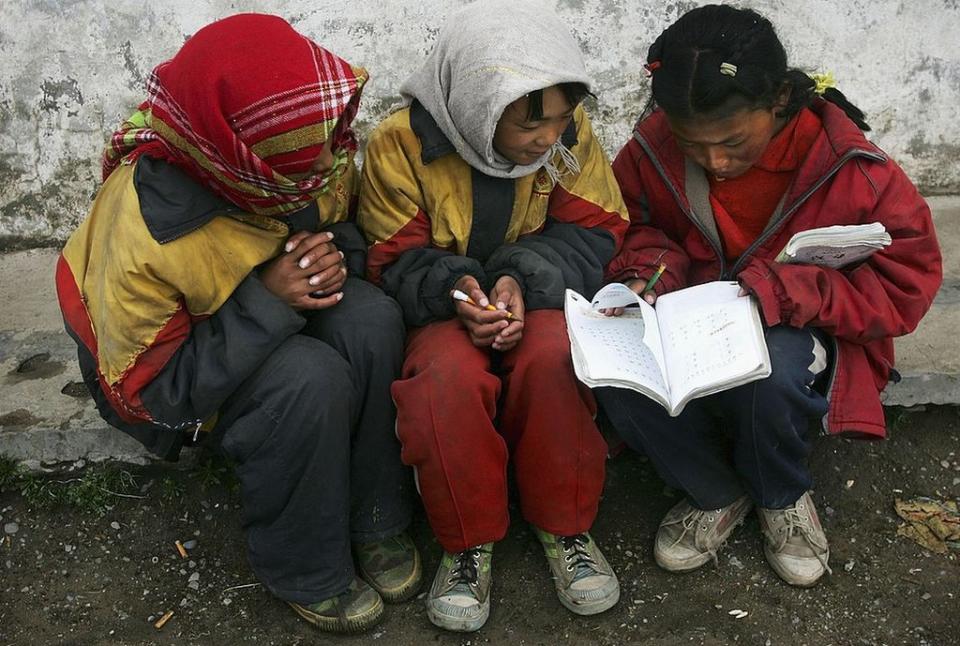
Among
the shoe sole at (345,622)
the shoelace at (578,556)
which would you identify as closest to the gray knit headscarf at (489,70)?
the shoelace at (578,556)

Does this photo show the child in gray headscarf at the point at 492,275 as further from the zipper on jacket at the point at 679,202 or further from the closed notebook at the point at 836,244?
the closed notebook at the point at 836,244

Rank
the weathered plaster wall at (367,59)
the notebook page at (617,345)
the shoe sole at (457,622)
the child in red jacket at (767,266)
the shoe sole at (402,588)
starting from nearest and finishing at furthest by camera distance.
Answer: the notebook page at (617,345) < the child in red jacket at (767,266) < the shoe sole at (457,622) < the shoe sole at (402,588) < the weathered plaster wall at (367,59)

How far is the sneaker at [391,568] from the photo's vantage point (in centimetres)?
266

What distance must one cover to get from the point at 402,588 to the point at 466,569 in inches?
7.5

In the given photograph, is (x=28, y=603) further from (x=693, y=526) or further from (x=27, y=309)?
(x=693, y=526)

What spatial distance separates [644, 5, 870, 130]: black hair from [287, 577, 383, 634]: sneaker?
1501mm

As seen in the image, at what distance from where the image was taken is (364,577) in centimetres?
271

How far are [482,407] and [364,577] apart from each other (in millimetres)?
656

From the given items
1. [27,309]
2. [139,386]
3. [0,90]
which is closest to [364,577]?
[139,386]

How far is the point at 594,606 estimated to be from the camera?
8.45 ft

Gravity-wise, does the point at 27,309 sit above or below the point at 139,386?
below

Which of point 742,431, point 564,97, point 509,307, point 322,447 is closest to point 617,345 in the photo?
point 509,307

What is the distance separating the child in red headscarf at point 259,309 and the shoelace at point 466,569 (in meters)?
0.13

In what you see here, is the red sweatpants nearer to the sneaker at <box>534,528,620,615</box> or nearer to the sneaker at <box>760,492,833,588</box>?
the sneaker at <box>534,528,620,615</box>
